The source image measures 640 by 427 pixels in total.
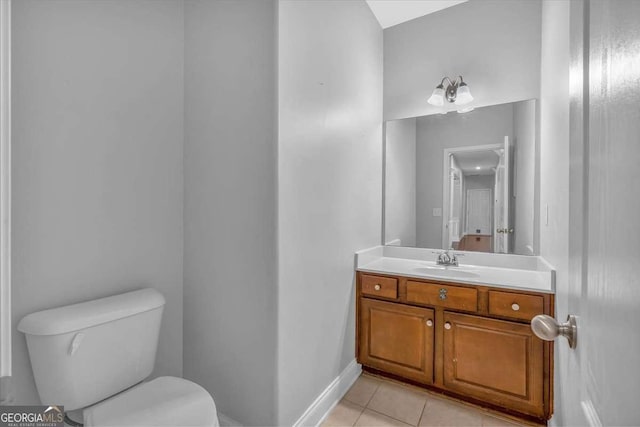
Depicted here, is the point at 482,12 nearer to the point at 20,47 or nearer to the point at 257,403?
the point at 20,47

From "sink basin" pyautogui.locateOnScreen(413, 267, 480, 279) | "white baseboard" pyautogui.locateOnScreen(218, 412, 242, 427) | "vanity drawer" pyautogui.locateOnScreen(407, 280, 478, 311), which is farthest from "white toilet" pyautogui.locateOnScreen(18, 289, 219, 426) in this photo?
"sink basin" pyautogui.locateOnScreen(413, 267, 480, 279)

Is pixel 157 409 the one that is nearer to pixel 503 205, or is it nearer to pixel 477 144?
pixel 503 205

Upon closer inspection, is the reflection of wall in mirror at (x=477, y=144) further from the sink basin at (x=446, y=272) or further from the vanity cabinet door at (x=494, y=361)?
the vanity cabinet door at (x=494, y=361)

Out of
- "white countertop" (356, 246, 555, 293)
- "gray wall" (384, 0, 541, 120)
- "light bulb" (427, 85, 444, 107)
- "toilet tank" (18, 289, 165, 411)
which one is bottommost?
"toilet tank" (18, 289, 165, 411)

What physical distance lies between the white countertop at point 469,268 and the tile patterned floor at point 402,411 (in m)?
0.77

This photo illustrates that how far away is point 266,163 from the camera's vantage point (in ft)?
4.39

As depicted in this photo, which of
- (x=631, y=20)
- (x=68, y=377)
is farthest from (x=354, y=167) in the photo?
(x=68, y=377)

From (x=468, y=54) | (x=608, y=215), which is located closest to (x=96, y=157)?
(x=608, y=215)

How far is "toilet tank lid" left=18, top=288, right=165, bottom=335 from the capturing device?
1.05 meters

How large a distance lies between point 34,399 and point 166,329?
21.2 inches

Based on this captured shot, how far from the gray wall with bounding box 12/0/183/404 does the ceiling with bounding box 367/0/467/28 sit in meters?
1.48

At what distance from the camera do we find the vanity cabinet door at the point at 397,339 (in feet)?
5.97

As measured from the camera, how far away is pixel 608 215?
1.40 ft

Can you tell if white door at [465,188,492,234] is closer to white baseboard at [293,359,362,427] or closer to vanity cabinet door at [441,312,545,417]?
vanity cabinet door at [441,312,545,417]
